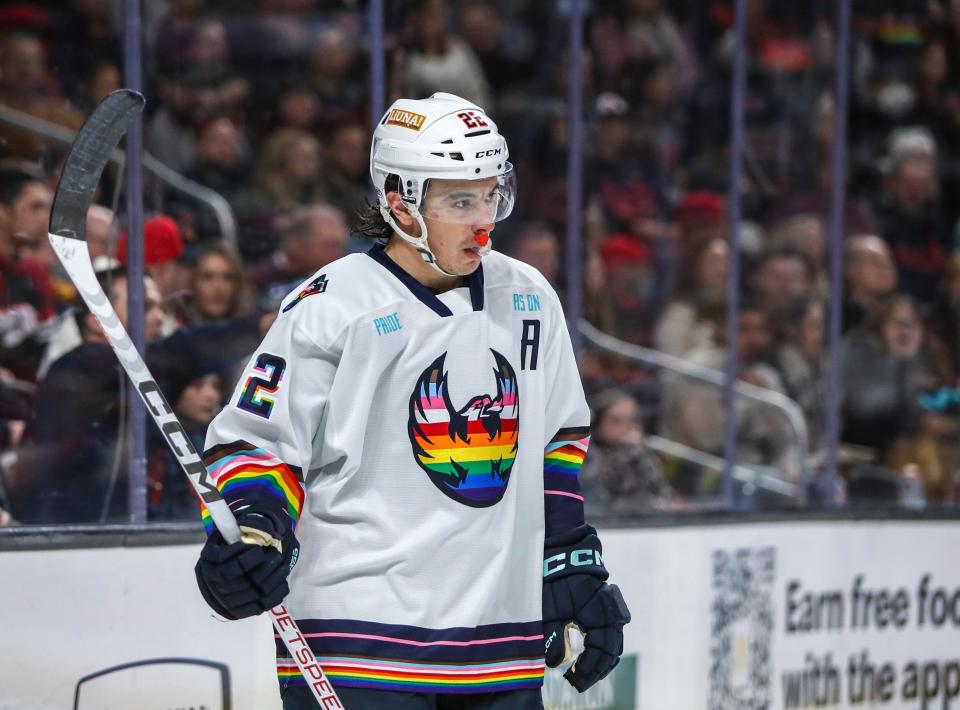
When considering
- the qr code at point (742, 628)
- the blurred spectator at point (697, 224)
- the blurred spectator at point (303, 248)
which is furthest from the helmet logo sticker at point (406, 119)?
the blurred spectator at point (697, 224)

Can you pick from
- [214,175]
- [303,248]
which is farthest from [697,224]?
[214,175]

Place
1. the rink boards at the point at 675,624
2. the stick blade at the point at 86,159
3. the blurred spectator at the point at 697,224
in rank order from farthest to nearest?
the blurred spectator at the point at 697,224, the rink boards at the point at 675,624, the stick blade at the point at 86,159

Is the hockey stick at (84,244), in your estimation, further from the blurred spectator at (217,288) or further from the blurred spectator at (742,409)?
the blurred spectator at (742,409)

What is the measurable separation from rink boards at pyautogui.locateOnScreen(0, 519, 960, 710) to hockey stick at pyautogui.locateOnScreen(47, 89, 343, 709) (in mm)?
871

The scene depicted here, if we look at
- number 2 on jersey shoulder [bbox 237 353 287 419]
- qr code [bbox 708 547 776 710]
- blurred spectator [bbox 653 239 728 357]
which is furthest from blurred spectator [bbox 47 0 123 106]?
qr code [bbox 708 547 776 710]

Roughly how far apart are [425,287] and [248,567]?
1.70 feet

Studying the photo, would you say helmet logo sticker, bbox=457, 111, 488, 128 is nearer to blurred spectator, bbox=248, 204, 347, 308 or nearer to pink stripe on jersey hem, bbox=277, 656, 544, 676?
pink stripe on jersey hem, bbox=277, 656, 544, 676

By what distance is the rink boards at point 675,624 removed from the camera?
10.4 feet

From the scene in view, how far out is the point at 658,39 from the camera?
16.6 feet

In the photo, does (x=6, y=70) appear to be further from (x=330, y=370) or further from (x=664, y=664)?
(x=664, y=664)

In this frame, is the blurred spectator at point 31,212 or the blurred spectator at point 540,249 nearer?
the blurred spectator at point 31,212

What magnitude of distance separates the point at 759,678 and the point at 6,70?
2562 millimetres

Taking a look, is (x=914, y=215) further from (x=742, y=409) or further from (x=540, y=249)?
(x=540, y=249)

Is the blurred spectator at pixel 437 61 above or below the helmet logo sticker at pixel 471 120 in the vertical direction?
above
